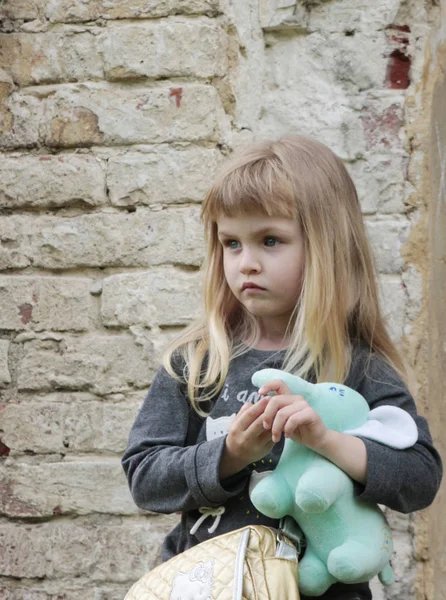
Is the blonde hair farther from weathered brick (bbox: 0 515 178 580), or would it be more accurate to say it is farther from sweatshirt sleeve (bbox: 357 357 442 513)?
weathered brick (bbox: 0 515 178 580)

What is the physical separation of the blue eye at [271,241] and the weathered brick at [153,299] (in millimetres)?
722

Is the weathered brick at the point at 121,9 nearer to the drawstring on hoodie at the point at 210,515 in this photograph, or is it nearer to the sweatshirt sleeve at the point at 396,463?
the sweatshirt sleeve at the point at 396,463

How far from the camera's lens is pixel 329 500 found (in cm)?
170

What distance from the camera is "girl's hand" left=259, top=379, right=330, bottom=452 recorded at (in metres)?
1.69

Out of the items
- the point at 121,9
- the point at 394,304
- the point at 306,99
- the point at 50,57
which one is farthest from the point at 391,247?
the point at 50,57

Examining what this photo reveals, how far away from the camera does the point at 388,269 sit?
8.71 feet

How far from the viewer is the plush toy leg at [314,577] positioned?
5.76 ft

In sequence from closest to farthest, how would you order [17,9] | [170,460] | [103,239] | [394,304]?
[170,460] < [394,304] < [103,239] < [17,9]

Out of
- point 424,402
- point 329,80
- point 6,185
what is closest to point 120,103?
point 6,185

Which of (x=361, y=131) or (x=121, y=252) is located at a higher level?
(x=361, y=131)

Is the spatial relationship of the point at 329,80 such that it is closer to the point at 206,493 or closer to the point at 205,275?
the point at 205,275

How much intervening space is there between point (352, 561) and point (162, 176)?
133 centimetres

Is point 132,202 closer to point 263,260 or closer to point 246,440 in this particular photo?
point 263,260

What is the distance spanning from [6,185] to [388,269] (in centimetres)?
109
